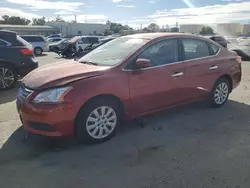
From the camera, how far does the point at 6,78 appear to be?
284 inches

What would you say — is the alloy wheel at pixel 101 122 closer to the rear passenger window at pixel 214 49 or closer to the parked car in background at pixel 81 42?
the rear passenger window at pixel 214 49

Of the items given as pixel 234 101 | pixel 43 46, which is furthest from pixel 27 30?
pixel 234 101

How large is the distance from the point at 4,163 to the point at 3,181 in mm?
435

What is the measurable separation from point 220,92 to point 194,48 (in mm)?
1198

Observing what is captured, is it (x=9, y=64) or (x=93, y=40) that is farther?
(x=93, y=40)

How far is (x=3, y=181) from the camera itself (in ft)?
9.54

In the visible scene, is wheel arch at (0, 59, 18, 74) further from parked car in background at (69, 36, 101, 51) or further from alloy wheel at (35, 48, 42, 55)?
alloy wheel at (35, 48, 42, 55)

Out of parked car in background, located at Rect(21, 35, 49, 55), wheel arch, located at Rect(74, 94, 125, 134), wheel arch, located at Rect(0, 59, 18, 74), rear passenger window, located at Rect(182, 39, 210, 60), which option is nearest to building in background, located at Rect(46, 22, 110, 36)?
Answer: parked car in background, located at Rect(21, 35, 49, 55)

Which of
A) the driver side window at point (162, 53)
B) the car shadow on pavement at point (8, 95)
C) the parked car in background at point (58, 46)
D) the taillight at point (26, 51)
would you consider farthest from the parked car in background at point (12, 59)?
the parked car in background at point (58, 46)

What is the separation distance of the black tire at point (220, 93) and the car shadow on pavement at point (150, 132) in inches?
5.4

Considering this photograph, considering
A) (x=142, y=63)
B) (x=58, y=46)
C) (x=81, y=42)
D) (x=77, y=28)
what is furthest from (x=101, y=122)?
(x=77, y=28)

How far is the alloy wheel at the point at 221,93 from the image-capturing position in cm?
543

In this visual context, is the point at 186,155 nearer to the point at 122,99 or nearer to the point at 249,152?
the point at 249,152

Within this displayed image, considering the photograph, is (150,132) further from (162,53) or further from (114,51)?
(114,51)
